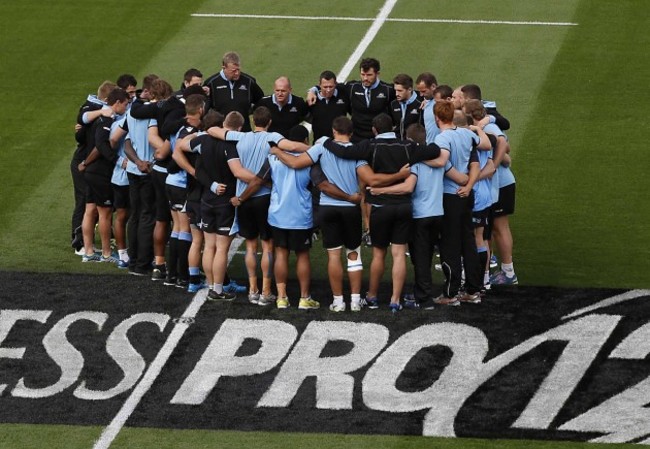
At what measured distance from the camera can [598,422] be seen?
14117mm

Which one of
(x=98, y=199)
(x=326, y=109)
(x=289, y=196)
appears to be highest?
(x=326, y=109)

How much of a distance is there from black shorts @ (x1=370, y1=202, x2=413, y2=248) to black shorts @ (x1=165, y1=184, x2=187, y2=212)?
226 cm

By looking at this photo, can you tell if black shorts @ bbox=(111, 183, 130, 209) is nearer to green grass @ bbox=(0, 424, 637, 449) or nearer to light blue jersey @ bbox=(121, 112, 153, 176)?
light blue jersey @ bbox=(121, 112, 153, 176)

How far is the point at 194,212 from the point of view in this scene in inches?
675

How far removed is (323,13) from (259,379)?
13.7m

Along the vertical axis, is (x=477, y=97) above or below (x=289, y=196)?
above

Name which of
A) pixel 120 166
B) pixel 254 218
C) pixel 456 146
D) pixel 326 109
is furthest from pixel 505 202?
pixel 120 166

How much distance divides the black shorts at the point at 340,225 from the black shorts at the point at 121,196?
2.90 metres

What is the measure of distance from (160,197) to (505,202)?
400cm

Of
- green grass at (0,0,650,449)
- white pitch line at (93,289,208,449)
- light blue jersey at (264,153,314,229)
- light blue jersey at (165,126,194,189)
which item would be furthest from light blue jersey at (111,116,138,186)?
light blue jersey at (264,153,314,229)

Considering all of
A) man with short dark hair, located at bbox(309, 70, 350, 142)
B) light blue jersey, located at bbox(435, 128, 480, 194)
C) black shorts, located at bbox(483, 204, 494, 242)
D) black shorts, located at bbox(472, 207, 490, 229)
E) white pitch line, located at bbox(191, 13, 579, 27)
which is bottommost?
black shorts, located at bbox(483, 204, 494, 242)

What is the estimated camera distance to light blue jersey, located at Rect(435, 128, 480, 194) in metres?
16.6

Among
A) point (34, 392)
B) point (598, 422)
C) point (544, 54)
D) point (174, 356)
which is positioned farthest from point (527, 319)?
point (544, 54)

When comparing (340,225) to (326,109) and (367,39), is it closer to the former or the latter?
(326,109)
